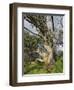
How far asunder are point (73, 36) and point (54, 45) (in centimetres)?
18

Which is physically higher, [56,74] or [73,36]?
[73,36]

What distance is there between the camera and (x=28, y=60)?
77.2 inches

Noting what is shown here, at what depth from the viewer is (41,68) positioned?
2.00m

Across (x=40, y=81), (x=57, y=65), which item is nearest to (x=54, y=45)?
(x=57, y=65)

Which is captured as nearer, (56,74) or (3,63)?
(3,63)

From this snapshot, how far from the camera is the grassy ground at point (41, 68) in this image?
1.96 meters

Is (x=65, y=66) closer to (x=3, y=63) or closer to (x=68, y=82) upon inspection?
(x=68, y=82)

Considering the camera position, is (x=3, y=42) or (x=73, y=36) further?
(x=73, y=36)

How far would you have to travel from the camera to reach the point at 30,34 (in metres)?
1.97

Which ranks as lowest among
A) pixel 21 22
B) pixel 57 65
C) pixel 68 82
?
pixel 68 82

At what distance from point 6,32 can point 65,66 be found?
501 millimetres

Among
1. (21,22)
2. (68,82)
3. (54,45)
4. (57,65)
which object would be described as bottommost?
(68,82)

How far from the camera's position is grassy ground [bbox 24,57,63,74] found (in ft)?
6.44

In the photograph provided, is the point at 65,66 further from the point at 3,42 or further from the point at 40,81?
the point at 3,42
